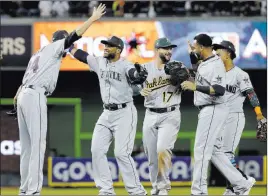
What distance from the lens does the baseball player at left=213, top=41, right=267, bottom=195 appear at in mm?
10531

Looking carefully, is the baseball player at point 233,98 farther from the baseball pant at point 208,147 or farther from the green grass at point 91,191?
the green grass at point 91,191

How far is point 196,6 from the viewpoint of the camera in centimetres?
1538

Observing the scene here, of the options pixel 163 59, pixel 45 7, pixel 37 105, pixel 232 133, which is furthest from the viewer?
pixel 45 7

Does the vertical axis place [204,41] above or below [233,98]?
above

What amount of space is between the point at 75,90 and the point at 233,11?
3.51 m

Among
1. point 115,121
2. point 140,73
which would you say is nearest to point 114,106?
point 115,121

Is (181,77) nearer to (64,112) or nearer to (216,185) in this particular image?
(216,185)

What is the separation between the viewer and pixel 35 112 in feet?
29.4

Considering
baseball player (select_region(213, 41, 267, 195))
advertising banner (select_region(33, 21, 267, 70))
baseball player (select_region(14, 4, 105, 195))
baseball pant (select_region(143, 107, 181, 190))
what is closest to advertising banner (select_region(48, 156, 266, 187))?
advertising banner (select_region(33, 21, 267, 70))

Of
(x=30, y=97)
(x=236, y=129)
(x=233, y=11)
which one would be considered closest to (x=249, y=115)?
(x=233, y=11)

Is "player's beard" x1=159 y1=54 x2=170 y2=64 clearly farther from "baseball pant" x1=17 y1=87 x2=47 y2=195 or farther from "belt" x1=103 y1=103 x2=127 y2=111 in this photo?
"baseball pant" x1=17 y1=87 x2=47 y2=195

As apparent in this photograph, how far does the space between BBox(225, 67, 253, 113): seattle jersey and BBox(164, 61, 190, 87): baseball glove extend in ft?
3.52

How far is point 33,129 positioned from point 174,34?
6164 millimetres

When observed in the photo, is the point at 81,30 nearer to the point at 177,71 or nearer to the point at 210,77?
the point at 177,71
